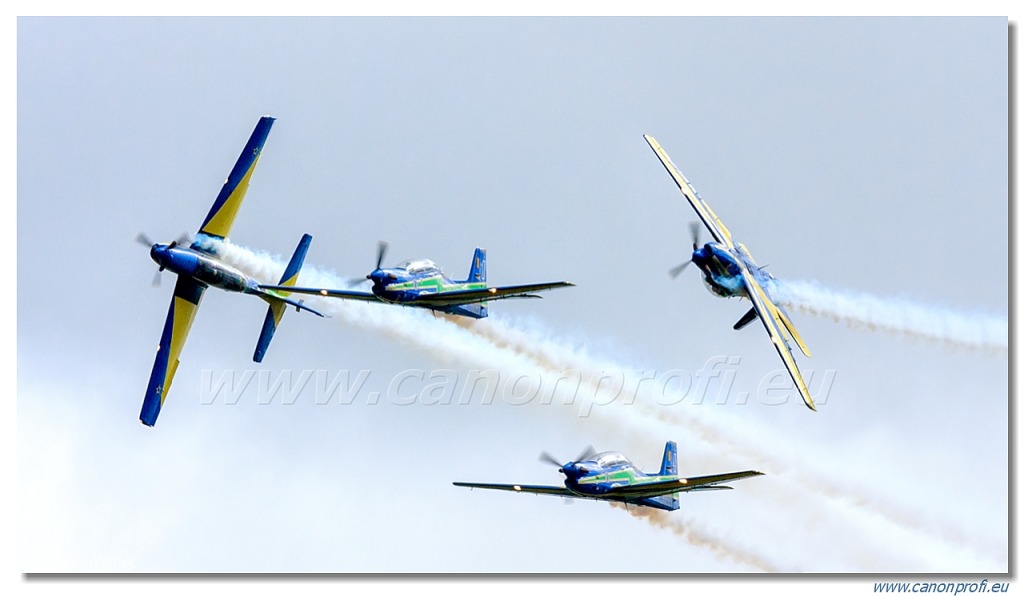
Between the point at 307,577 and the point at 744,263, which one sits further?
the point at 744,263

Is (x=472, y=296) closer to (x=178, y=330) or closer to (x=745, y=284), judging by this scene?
(x=745, y=284)

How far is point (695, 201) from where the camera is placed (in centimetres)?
6950

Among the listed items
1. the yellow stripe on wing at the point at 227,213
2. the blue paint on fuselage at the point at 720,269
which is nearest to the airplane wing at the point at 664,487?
the blue paint on fuselage at the point at 720,269

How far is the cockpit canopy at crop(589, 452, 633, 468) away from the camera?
6147 centimetres

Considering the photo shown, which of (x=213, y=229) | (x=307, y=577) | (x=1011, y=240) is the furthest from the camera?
(x=213, y=229)

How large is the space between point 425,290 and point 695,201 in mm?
12674

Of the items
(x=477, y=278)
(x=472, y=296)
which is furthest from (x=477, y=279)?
(x=472, y=296)

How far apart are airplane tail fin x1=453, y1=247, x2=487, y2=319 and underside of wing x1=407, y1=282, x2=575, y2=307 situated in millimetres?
1367

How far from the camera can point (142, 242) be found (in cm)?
6506

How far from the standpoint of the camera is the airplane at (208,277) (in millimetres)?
65125

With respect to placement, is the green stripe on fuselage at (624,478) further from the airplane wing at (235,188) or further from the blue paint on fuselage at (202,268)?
the airplane wing at (235,188)

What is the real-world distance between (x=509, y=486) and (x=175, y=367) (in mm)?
14241

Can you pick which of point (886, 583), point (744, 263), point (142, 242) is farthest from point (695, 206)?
point (142, 242)

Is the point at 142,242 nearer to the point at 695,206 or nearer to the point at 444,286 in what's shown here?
the point at 444,286
